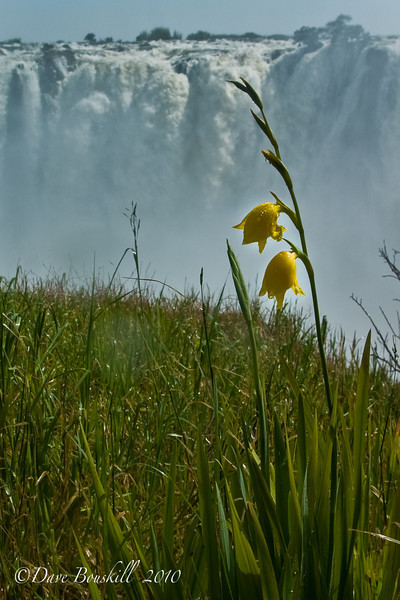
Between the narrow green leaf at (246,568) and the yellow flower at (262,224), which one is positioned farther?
the yellow flower at (262,224)

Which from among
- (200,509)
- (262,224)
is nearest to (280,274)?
(262,224)

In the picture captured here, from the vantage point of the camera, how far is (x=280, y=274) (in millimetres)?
1184

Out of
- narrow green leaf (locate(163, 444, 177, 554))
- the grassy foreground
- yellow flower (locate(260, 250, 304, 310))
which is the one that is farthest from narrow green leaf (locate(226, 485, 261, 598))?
yellow flower (locate(260, 250, 304, 310))

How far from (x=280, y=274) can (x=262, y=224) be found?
10cm

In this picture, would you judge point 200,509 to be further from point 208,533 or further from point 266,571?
point 266,571

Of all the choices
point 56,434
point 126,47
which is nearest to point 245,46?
point 126,47

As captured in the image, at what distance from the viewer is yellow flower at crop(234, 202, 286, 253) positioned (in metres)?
1.18

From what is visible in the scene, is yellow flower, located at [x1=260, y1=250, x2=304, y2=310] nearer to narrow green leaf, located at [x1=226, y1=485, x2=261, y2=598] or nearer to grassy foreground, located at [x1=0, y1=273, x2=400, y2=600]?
grassy foreground, located at [x1=0, y1=273, x2=400, y2=600]

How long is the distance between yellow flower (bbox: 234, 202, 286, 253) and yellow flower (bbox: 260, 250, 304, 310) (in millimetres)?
45

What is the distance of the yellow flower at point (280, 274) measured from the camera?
1178 millimetres

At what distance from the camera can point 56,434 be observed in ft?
6.26

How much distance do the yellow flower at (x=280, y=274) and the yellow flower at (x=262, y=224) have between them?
1.8 inches

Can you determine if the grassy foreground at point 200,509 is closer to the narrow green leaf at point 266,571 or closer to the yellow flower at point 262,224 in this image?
the narrow green leaf at point 266,571

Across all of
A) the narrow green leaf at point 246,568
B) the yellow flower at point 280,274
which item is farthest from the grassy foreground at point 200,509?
the yellow flower at point 280,274
